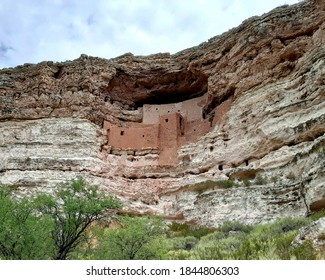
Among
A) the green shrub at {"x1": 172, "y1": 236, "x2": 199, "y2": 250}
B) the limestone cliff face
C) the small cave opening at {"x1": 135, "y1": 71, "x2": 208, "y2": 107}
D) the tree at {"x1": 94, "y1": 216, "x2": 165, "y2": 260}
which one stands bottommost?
the tree at {"x1": 94, "y1": 216, "x2": 165, "y2": 260}

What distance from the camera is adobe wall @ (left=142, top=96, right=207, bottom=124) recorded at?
26.8 metres

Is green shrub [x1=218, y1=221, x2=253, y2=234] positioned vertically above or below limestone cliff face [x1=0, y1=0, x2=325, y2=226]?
below

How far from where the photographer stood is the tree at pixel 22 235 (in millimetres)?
8969

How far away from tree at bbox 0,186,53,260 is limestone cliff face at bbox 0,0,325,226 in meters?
6.57

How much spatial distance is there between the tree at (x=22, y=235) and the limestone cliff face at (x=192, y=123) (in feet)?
21.5

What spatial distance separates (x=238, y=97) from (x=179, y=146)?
3.85 m

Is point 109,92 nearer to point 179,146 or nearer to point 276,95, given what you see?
point 179,146

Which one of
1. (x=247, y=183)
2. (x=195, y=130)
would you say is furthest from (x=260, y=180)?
→ (x=195, y=130)

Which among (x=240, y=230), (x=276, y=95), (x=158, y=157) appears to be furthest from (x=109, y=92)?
(x=240, y=230)

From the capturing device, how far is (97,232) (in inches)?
424

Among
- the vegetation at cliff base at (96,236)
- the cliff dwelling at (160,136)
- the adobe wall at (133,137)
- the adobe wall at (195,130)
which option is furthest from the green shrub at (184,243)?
the adobe wall at (133,137)

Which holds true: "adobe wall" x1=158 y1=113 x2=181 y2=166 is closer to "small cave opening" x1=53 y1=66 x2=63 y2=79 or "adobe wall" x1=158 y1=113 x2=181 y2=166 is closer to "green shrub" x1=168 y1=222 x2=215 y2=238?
"small cave opening" x1=53 y1=66 x2=63 y2=79

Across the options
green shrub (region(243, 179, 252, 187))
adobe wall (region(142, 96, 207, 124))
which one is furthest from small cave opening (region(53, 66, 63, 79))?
green shrub (region(243, 179, 252, 187))

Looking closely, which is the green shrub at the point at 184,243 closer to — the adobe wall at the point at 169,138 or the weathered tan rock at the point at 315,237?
the weathered tan rock at the point at 315,237
